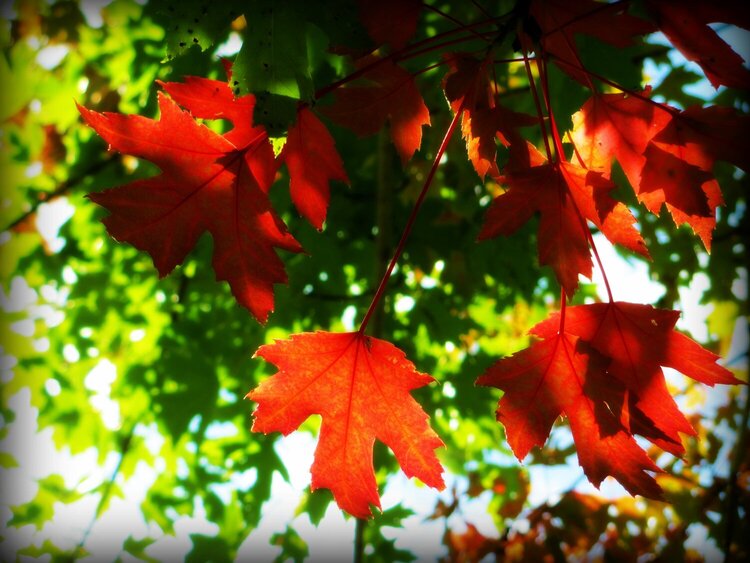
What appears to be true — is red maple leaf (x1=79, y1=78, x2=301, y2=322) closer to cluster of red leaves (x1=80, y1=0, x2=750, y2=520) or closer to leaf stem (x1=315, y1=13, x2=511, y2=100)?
cluster of red leaves (x1=80, y1=0, x2=750, y2=520)

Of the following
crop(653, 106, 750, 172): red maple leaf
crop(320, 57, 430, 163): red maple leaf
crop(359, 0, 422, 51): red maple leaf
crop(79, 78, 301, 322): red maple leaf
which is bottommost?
crop(79, 78, 301, 322): red maple leaf

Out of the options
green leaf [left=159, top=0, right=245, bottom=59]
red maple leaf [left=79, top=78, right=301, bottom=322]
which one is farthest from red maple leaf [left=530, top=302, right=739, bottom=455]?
green leaf [left=159, top=0, right=245, bottom=59]

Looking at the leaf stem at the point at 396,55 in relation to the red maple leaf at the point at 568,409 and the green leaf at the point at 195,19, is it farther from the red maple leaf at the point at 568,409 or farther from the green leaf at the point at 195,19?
the red maple leaf at the point at 568,409

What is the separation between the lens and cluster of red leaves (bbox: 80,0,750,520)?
103cm

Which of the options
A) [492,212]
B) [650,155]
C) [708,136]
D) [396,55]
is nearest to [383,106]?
[396,55]

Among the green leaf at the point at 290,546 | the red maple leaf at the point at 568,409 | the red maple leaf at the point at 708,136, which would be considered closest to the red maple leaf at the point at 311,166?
the red maple leaf at the point at 568,409

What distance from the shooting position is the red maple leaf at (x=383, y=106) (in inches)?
44.0

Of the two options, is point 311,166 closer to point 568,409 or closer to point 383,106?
point 383,106

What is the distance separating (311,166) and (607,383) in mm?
724

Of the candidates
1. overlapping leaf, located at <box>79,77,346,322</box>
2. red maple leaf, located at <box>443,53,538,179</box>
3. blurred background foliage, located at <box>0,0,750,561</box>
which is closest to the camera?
overlapping leaf, located at <box>79,77,346,322</box>

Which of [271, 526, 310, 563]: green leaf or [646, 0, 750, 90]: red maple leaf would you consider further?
[271, 526, 310, 563]: green leaf

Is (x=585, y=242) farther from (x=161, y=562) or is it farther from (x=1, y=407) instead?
(x=1, y=407)

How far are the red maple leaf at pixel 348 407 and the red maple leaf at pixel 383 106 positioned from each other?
1.43ft

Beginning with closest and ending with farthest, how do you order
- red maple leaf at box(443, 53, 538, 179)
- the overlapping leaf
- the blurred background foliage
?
the overlapping leaf
red maple leaf at box(443, 53, 538, 179)
the blurred background foliage
